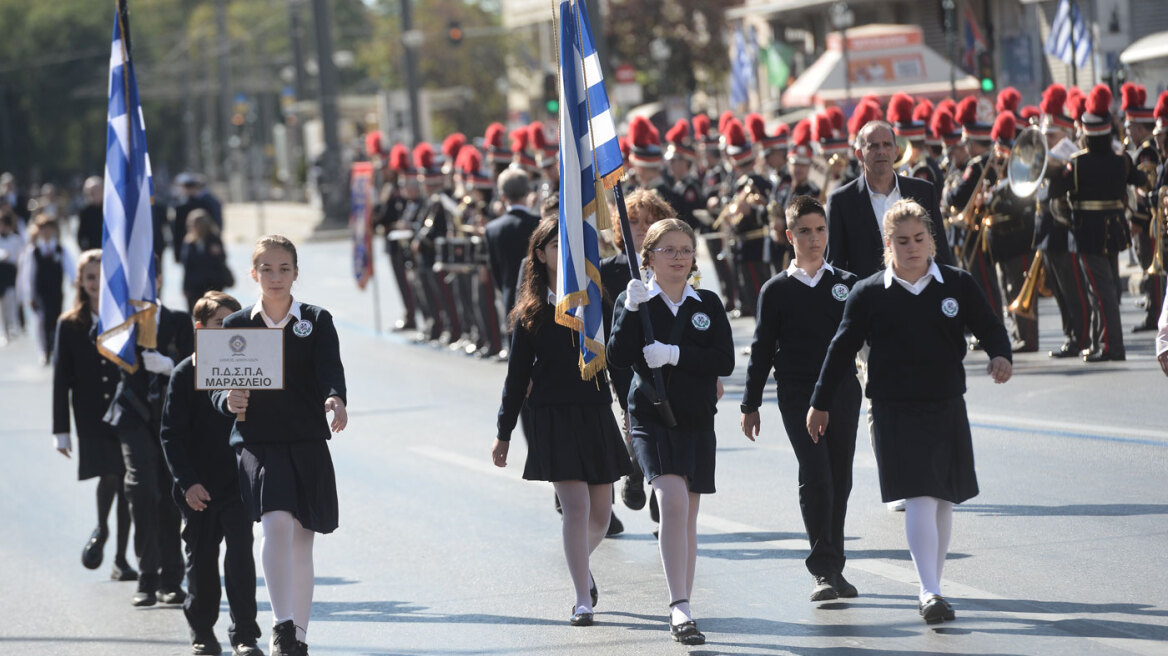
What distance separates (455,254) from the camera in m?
19.6

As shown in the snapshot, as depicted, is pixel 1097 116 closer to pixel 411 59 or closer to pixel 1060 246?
pixel 1060 246

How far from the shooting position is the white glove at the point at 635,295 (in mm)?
7316

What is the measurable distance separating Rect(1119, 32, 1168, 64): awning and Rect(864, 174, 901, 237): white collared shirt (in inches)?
759

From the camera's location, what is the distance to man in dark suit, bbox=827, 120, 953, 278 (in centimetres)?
968

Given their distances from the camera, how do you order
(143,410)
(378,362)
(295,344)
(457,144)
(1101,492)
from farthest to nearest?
(457,144)
(378,362)
(1101,492)
(143,410)
(295,344)

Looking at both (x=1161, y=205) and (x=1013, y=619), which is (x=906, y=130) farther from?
(x=1013, y=619)

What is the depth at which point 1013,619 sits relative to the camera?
7.29m

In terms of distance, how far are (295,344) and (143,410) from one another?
2.15 m

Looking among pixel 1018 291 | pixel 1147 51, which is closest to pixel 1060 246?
pixel 1018 291

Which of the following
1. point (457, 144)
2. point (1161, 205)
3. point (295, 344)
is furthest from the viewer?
point (457, 144)

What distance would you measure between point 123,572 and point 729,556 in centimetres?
333

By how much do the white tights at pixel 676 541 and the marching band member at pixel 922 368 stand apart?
2.64 feet

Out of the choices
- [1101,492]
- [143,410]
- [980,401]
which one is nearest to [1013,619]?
[1101,492]

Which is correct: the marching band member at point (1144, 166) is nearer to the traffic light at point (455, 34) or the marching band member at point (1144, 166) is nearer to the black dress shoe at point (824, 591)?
the black dress shoe at point (824, 591)
